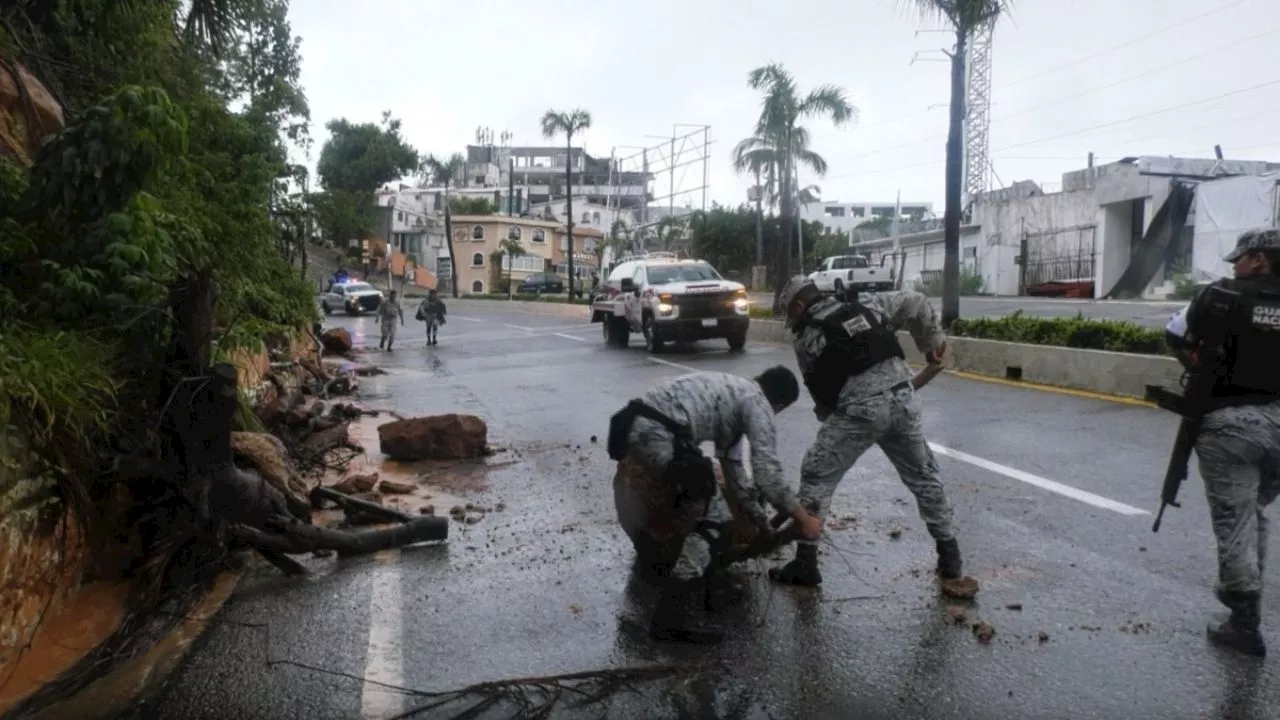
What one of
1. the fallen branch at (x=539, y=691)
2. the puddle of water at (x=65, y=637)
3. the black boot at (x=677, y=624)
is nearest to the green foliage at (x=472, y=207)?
the puddle of water at (x=65, y=637)

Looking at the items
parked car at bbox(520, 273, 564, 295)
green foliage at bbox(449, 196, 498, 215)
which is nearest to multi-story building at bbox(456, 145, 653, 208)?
green foliage at bbox(449, 196, 498, 215)

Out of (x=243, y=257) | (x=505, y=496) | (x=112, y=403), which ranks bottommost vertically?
(x=505, y=496)

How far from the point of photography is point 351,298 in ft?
151

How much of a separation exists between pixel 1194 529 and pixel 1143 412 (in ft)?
16.9

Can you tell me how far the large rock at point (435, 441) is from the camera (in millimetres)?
9672

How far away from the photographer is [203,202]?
9250 mm

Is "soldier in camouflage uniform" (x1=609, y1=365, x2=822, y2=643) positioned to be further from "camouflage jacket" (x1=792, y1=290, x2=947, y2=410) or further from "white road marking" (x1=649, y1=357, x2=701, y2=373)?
"white road marking" (x1=649, y1=357, x2=701, y2=373)

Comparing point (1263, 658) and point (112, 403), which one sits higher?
point (112, 403)

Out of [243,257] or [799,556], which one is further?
[243,257]

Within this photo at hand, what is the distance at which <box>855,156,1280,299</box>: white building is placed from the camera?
32.2 metres

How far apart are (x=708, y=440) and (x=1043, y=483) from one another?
3.98 metres

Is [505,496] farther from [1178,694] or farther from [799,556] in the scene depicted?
[1178,694]

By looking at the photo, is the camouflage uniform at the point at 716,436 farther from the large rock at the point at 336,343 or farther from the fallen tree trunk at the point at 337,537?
the large rock at the point at 336,343

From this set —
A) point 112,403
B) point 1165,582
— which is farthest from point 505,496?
point 1165,582
